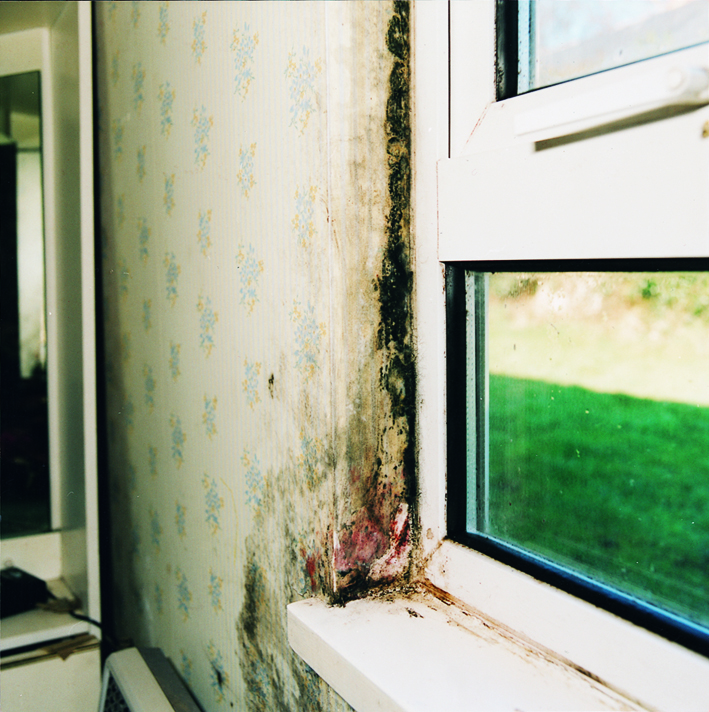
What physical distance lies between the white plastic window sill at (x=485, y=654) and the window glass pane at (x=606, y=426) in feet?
0.16

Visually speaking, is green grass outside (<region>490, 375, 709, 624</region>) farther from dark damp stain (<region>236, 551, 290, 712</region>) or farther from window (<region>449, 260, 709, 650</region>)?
dark damp stain (<region>236, 551, 290, 712</region>)

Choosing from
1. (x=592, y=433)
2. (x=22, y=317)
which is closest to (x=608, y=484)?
(x=592, y=433)

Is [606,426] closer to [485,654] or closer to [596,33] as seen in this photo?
[485,654]

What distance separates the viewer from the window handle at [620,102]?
1.34 ft

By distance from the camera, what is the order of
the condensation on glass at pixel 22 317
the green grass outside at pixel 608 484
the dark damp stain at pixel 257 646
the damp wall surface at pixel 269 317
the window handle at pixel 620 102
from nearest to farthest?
the window handle at pixel 620 102 → the green grass outside at pixel 608 484 → the damp wall surface at pixel 269 317 → the dark damp stain at pixel 257 646 → the condensation on glass at pixel 22 317

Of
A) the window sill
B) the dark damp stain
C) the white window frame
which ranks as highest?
the white window frame

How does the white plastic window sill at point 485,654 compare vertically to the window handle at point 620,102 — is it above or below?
below

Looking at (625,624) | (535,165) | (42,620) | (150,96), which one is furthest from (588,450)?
(42,620)

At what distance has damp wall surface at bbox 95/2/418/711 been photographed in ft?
2.16

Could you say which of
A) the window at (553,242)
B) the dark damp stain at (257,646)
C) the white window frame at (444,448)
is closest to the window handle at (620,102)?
the window at (553,242)

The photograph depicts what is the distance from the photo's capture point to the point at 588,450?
585mm

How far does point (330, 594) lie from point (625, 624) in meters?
0.31

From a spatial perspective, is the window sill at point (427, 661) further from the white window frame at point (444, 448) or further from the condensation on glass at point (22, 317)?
the condensation on glass at point (22, 317)

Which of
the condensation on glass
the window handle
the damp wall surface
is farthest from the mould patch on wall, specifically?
the condensation on glass
